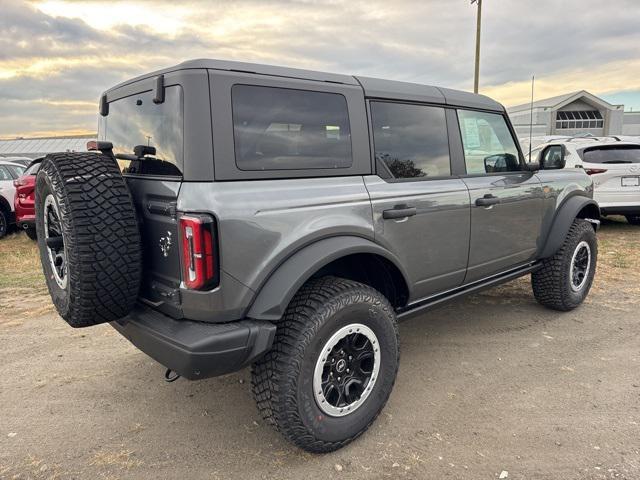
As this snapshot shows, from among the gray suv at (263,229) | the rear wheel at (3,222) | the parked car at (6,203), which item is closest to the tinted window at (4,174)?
the parked car at (6,203)

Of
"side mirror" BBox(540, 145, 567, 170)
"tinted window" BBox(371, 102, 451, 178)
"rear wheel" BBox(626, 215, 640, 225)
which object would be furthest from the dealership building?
"tinted window" BBox(371, 102, 451, 178)

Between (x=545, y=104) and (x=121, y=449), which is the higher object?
(x=545, y=104)

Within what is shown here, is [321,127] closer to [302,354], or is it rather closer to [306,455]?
[302,354]

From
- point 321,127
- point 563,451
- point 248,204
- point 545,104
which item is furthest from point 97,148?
point 545,104

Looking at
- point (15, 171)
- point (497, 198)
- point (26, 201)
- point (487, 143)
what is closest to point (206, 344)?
point (497, 198)

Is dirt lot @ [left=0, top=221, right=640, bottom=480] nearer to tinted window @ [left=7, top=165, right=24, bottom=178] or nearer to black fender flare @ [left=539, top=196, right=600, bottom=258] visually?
black fender flare @ [left=539, top=196, right=600, bottom=258]

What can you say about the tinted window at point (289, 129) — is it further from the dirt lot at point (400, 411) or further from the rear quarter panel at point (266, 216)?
the dirt lot at point (400, 411)

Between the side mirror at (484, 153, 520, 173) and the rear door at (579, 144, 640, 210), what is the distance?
530 cm

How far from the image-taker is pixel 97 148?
8.58 ft

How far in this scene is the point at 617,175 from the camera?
322 inches

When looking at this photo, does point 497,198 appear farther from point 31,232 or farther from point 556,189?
point 31,232

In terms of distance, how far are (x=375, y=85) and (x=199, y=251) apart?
1590 millimetres

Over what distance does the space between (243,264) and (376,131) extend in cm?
126

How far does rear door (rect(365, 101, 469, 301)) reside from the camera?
279cm
